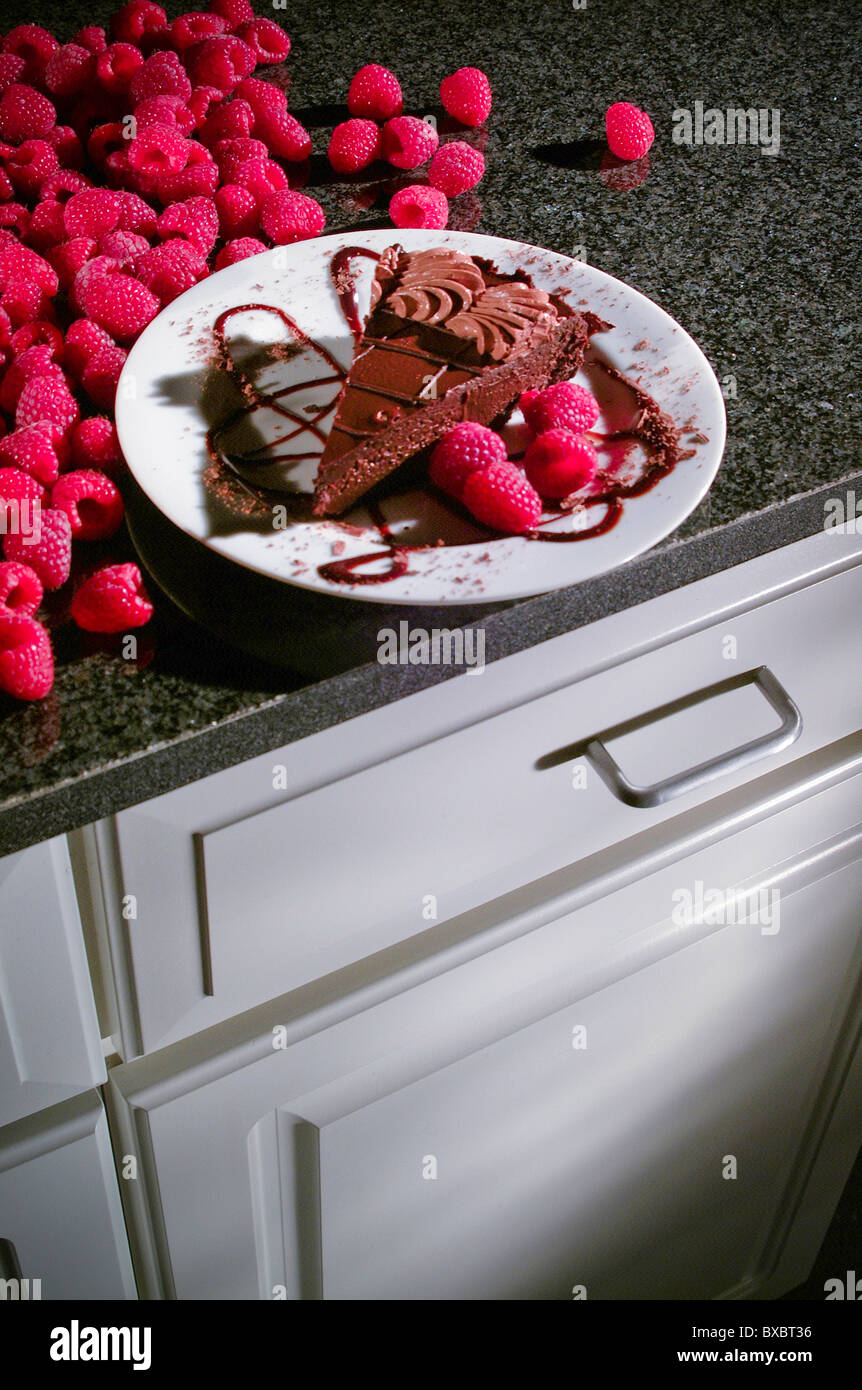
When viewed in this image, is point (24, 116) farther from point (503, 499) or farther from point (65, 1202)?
point (65, 1202)

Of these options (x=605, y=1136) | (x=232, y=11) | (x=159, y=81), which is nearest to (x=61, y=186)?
(x=159, y=81)

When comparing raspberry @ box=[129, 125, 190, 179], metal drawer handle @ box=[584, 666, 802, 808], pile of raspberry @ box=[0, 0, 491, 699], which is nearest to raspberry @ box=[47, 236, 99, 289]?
pile of raspberry @ box=[0, 0, 491, 699]

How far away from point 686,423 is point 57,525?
0.41 m

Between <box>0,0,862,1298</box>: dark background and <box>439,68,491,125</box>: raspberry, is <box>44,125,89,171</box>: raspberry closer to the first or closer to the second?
<box>0,0,862,1298</box>: dark background

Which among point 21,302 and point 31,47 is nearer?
point 21,302

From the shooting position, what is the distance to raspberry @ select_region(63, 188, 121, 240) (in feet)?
3.10

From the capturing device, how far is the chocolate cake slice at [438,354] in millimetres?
782

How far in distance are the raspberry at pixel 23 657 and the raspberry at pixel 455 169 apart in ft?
2.08

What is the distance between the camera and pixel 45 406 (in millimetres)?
776

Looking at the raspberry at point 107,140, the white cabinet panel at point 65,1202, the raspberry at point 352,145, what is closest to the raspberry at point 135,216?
the raspberry at point 107,140

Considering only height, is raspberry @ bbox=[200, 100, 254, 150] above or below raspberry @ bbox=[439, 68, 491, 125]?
below

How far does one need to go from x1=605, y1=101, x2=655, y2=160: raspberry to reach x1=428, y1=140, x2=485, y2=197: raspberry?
142 millimetres

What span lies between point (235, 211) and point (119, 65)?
0.23 meters

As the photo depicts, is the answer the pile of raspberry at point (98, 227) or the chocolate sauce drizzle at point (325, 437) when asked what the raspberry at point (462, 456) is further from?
the pile of raspberry at point (98, 227)
